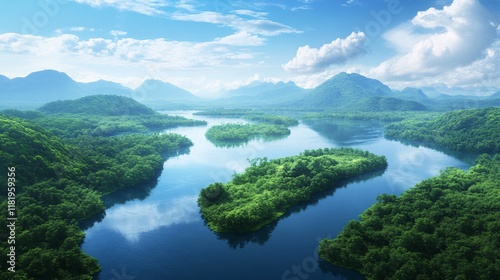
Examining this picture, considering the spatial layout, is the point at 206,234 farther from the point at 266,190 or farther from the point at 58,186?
the point at 58,186

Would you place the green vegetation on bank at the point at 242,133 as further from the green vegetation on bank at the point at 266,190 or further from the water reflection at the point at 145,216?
the water reflection at the point at 145,216

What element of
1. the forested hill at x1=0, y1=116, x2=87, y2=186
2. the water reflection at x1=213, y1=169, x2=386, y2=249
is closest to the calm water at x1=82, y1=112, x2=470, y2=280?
the water reflection at x1=213, y1=169, x2=386, y2=249

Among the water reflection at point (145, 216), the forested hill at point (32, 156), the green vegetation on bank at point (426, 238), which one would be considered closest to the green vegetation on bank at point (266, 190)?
the water reflection at point (145, 216)

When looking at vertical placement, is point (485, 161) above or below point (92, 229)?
above

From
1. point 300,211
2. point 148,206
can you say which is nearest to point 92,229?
point 148,206

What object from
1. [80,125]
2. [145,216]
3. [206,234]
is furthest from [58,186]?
[80,125]

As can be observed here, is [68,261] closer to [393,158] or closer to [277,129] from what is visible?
[393,158]
